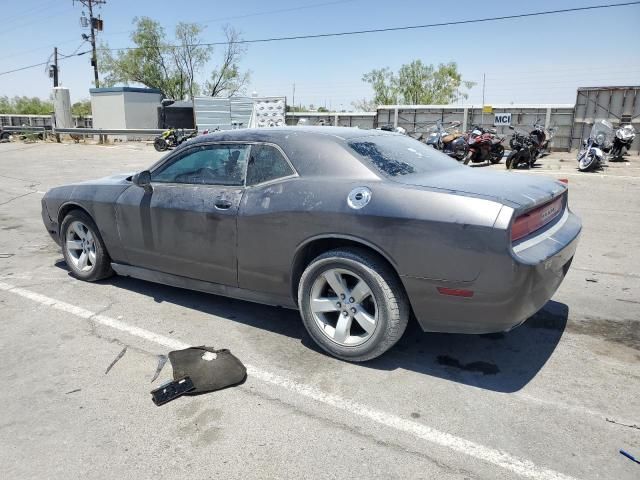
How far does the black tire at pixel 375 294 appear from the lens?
318 centimetres

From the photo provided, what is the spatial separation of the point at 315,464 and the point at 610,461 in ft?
4.64

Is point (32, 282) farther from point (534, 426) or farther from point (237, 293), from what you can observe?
point (534, 426)

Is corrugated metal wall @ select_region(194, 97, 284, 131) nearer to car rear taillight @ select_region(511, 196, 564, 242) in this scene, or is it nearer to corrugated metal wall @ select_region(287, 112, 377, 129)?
corrugated metal wall @ select_region(287, 112, 377, 129)

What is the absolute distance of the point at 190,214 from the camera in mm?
4059

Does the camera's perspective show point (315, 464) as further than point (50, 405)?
No

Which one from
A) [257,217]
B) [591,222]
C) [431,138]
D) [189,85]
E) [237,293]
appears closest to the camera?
[257,217]

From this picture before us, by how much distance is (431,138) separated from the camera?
18141mm

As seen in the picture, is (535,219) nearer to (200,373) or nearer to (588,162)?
(200,373)

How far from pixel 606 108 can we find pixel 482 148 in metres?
8.13

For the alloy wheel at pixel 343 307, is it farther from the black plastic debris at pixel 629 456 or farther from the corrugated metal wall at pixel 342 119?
the corrugated metal wall at pixel 342 119

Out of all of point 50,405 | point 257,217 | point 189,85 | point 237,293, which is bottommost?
point 50,405

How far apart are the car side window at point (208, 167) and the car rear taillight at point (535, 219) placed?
6.65 ft

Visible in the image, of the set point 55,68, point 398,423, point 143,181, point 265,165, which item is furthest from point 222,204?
point 55,68

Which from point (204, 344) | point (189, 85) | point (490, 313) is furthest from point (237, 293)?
point (189, 85)
